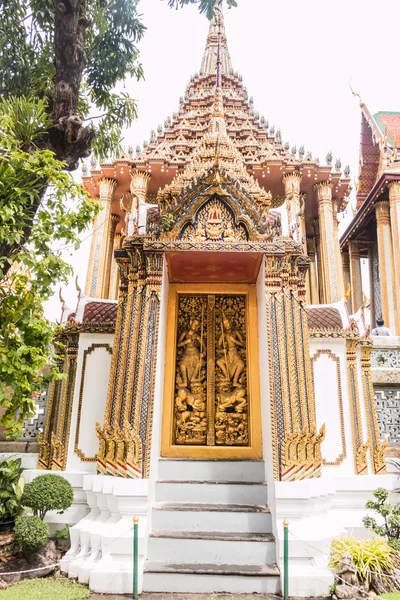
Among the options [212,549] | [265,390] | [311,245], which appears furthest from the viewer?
[311,245]

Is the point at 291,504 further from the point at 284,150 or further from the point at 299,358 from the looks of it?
the point at 284,150

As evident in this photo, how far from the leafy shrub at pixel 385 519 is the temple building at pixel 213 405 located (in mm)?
357

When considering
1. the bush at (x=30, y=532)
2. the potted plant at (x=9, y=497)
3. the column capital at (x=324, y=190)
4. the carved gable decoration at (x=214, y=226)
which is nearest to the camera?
the bush at (x=30, y=532)

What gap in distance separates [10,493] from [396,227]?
1281 cm

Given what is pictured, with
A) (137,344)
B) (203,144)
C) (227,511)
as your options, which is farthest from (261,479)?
(203,144)

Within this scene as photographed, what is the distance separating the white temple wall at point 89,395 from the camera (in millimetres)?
5672

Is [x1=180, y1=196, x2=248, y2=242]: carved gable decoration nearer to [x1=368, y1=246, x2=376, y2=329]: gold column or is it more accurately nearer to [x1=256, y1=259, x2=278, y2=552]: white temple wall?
[x1=256, y1=259, x2=278, y2=552]: white temple wall

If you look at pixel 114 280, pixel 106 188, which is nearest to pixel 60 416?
pixel 106 188

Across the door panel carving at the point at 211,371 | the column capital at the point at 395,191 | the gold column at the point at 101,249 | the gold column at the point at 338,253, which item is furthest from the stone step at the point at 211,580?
the column capital at the point at 395,191

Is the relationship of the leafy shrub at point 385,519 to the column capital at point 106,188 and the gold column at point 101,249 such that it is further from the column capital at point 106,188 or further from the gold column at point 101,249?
the column capital at point 106,188

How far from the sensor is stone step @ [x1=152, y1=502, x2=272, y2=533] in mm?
4754

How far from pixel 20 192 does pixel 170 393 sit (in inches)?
120

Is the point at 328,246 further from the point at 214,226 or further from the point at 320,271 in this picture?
the point at 214,226

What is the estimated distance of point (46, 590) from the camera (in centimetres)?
412
